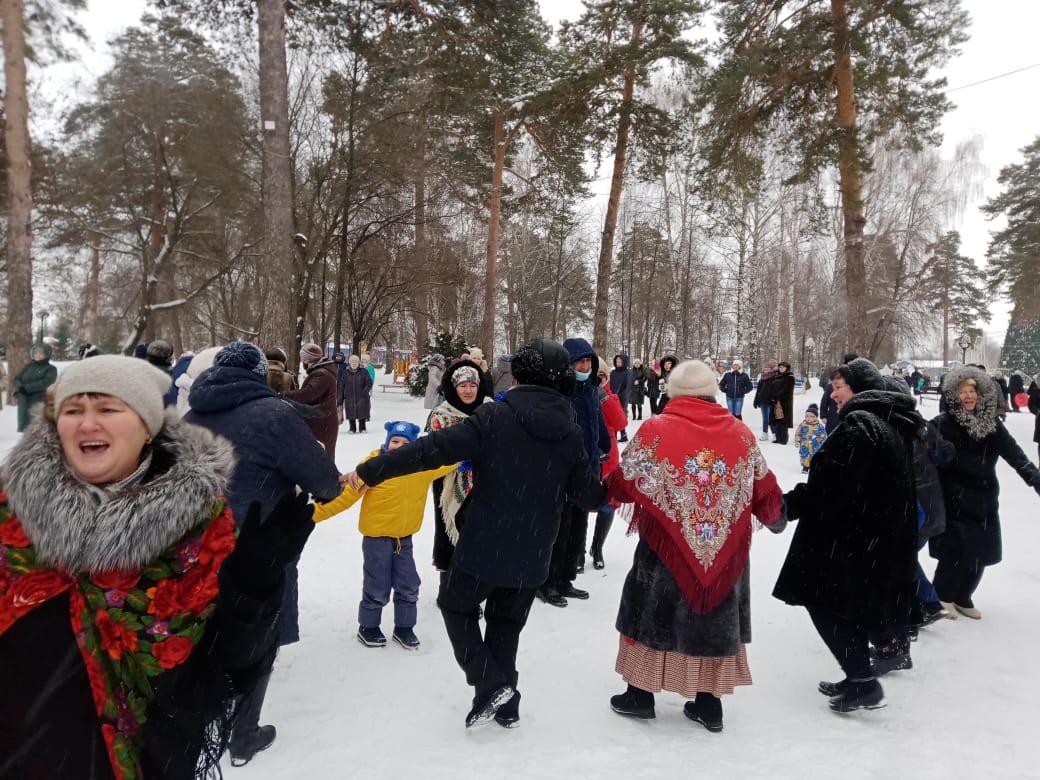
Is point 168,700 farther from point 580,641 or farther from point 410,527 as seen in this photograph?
point 580,641

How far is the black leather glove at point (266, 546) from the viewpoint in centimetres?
155

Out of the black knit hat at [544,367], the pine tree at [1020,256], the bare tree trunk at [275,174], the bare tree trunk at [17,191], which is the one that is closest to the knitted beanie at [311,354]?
the bare tree trunk at [275,174]

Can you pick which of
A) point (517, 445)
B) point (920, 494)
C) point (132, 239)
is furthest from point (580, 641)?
point (132, 239)

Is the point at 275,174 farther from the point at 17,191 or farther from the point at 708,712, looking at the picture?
the point at 708,712

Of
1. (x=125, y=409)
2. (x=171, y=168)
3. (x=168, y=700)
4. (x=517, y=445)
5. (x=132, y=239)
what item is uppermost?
(x=171, y=168)

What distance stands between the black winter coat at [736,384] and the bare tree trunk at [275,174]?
34.0 ft

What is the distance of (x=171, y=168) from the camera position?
66.4 feet

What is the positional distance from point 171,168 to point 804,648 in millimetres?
22505

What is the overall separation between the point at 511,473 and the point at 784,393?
469 inches

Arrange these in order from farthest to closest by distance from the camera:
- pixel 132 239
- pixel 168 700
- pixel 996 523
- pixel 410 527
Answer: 1. pixel 132 239
2. pixel 996 523
3. pixel 410 527
4. pixel 168 700

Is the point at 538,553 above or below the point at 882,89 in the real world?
below

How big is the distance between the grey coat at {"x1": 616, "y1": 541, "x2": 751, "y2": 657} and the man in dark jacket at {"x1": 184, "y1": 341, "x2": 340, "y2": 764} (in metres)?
1.59

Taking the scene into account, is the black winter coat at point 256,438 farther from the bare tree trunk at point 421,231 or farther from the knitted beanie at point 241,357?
the bare tree trunk at point 421,231

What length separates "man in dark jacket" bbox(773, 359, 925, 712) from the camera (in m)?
3.27
